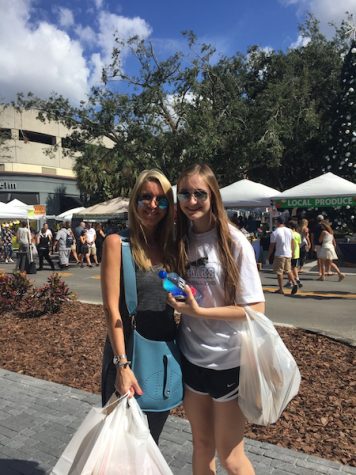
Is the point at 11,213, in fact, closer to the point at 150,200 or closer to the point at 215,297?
the point at 150,200

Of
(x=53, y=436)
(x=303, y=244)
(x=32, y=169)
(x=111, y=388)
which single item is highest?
(x=32, y=169)

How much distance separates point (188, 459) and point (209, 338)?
4.32ft

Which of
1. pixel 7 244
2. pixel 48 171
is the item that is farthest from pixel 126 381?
pixel 48 171

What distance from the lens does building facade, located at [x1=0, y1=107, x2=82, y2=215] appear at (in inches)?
1538

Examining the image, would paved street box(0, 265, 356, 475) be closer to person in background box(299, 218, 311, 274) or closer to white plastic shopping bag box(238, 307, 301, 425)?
white plastic shopping bag box(238, 307, 301, 425)

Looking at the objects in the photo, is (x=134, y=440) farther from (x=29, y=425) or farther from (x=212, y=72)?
(x=212, y=72)

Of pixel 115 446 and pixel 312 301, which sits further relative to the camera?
pixel 312 301

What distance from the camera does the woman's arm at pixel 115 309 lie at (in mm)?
1903

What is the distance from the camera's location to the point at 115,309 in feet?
6.35

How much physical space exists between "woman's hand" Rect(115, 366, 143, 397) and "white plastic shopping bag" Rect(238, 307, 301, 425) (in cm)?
47

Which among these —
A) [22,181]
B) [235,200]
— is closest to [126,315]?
[235,200]

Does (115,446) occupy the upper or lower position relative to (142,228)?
lower

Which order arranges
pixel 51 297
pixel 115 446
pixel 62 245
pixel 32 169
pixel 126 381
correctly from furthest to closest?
pixel 32 169 < pixel 62 245 < pixel 51 297 < pixel 126 381 < pixel 115 446

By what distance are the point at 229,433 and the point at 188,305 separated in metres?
0.66
